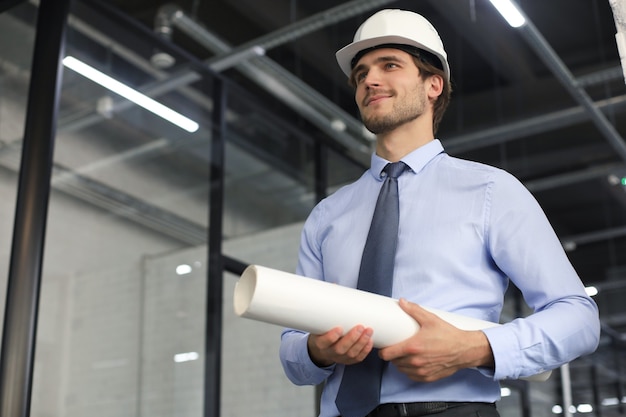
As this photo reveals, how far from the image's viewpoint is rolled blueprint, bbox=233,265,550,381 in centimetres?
124

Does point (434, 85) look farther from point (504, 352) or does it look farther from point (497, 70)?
point (497, 70)

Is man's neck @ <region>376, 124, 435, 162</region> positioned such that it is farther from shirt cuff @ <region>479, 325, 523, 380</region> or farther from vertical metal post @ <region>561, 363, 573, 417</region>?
vertical metal post @ <region>561, 363, 573, 417</region>

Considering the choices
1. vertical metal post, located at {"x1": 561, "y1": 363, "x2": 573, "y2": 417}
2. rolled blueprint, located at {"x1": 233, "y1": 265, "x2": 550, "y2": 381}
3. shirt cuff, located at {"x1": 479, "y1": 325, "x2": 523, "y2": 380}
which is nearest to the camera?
rolled blueprint, located at {"x1": 233, "y1": 265, "x2": 550, "y2": 381}

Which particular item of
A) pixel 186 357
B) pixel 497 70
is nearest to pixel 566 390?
pixel 497 70

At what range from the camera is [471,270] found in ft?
5.03

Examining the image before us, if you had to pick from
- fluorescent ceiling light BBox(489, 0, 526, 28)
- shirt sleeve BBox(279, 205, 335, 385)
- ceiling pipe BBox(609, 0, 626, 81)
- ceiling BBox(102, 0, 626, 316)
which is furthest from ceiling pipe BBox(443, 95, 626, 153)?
ceiling pipe BBox(609, 0, 626, 81)

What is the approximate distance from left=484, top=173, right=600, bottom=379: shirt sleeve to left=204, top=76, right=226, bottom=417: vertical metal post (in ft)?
10.2

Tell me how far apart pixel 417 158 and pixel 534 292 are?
36 centimetres

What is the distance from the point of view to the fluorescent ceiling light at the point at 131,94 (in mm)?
3995

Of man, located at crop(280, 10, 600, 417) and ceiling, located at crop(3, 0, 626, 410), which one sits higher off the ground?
ceiling, located at crop(3, 0, 626, 410)

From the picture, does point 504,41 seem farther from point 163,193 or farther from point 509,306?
point 509,306

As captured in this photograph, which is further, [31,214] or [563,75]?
[563,75]

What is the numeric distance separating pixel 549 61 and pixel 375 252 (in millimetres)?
3952

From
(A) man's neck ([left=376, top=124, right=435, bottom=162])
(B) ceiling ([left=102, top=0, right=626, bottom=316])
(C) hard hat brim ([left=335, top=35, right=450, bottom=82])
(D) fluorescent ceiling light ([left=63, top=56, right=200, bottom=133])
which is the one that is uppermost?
(B) ceiling ([left=102, top=0, right=626, bottom=316])
